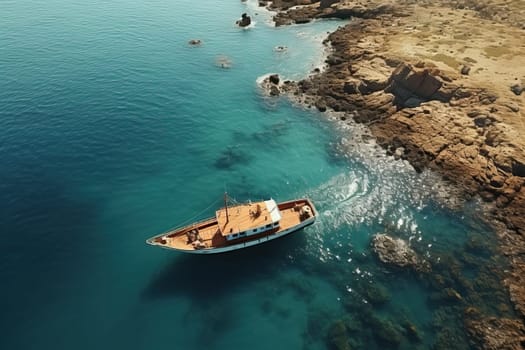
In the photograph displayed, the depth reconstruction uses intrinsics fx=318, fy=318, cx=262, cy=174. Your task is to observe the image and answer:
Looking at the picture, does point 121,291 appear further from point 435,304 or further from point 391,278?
point 435,304

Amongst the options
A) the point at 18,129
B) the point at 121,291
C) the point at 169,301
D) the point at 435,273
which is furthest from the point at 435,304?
the point at 18,129

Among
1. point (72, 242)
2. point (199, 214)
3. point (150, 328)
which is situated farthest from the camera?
point (199, 214)

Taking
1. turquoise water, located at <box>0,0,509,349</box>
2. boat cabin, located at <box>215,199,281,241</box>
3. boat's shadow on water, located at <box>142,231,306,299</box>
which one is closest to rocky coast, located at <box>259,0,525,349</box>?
turquoise water, located at <box>0,0,509,349</box>

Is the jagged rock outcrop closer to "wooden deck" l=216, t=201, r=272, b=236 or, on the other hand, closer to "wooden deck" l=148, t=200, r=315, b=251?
"wooden deck" l=148, t=200, r=315, b=251

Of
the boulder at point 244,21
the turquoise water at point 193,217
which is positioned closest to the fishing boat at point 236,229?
the turquoise water at point 193,217

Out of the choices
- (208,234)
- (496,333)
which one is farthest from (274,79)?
(496,333)

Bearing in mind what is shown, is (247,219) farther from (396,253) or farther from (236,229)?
(396,253)

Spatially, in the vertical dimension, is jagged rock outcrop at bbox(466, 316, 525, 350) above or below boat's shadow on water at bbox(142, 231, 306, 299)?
below

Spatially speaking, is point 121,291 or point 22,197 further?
point 22,197
